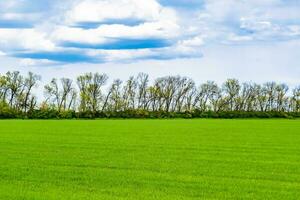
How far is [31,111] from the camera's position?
281ft

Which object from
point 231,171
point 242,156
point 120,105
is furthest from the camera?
point 120,105

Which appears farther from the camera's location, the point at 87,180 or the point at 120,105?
the point at 120,105

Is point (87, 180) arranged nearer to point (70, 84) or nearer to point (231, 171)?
point (231, 171)

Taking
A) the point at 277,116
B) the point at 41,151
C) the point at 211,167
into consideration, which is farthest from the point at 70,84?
the point at 211,167

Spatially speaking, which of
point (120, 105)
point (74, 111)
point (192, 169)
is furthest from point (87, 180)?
point (120, 105)

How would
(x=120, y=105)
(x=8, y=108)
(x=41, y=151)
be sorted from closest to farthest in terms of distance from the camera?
(x=41, y=151), (x=8, y=108), (x=120, y=105)

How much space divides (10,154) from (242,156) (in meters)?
9.06

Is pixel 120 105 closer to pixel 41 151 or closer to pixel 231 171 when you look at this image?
pixel 41 151

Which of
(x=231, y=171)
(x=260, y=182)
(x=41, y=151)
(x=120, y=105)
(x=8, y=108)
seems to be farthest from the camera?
(x=120, y=105)

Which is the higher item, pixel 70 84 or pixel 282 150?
pixel 70 84

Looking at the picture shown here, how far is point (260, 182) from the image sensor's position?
43.8ft

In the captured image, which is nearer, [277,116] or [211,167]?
[211,167]

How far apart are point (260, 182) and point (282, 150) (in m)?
9.80

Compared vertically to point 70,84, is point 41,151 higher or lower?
lower
